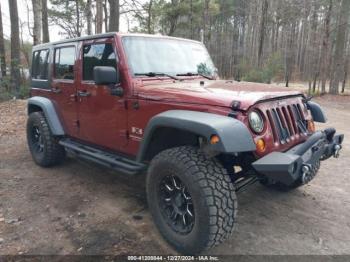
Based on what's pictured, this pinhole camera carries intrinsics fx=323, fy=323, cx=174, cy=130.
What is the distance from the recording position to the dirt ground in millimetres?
3037

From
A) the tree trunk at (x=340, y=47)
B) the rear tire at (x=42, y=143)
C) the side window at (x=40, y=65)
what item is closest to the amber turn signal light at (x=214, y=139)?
the rear tire at (x=42, y=143)

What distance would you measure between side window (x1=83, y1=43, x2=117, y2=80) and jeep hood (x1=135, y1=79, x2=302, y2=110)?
0.58m

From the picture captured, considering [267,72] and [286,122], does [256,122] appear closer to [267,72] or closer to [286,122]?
[286,122]

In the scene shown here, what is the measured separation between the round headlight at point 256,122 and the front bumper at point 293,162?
0.24 metres

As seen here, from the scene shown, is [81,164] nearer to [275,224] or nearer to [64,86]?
[64,86]

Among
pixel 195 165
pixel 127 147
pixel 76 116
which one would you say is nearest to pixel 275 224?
pixel 195 165

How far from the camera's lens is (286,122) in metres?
3.14

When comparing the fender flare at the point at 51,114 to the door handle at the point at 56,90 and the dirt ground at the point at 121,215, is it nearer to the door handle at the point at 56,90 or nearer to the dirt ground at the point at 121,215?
the door handle at the point at 56,90

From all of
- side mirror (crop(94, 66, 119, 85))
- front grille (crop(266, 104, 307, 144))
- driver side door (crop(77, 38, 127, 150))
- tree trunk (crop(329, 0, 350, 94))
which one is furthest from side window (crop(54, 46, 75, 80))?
tree trunk (crop(329, 0, 350, 94))

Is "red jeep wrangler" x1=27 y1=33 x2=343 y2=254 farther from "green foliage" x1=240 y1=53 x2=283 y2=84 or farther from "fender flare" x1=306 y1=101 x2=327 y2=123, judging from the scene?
"green foliage" x1=240 y1=53 x2=283 y2=84

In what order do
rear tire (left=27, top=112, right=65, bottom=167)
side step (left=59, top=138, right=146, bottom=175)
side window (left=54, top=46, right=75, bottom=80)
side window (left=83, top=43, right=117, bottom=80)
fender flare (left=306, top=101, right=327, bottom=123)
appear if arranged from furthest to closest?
1. rear tire (left=27, top=112, right=65, bottom=167)
2. side window (left=54, top=46, right=75, bottom=80)
3. fender flare (left=306, top=101, right=327, bottom=123)
4. side window (left=83, top=43, right=117, bottom=80)
5. side step (left=59, top=138, right=146, bottom=175)

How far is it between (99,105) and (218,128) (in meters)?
1.98

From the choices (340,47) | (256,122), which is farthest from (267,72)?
(256,122)

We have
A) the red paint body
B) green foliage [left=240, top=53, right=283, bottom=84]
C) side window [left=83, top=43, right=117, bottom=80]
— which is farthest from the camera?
green foliage [left=240, top=53, right=283, bottom=84]
